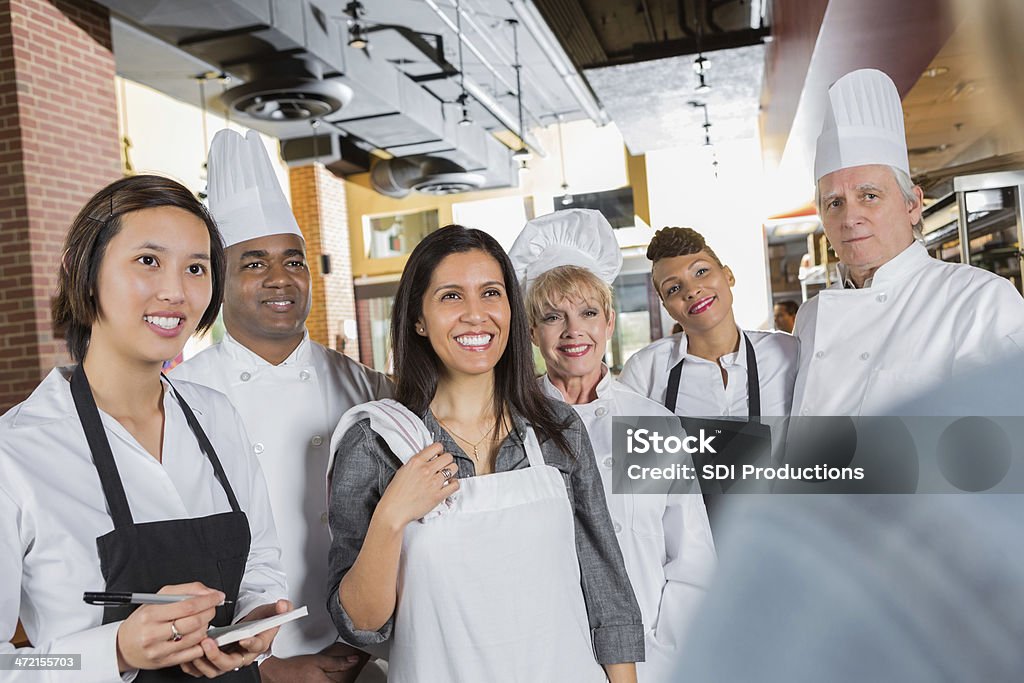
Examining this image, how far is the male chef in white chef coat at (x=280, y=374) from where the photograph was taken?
5.59 feet

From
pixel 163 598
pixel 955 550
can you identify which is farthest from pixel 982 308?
pixel 163 598

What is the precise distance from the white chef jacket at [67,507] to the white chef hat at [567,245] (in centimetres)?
83

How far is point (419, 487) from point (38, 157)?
378 cm

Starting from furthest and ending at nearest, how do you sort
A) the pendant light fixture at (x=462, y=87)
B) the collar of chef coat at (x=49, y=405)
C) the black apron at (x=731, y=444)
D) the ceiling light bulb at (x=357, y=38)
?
the ceiling light bulb at (x=357, y=38)
the pendant light fixture at (x=462, y=87)
the black apron at (x=731, y=444)
the collar of chef coat at (x=49, y=405)

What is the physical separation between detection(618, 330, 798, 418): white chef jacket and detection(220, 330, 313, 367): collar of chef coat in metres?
0.80

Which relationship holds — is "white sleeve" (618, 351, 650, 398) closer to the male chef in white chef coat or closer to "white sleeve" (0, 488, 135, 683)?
the male chef in white chef coat

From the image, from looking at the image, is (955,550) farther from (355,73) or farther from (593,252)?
(355,73)

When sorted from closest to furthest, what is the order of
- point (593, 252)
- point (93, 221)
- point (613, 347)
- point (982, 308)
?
point (93, 221)
point (982, 308)
point (593, 252)
point (613, 347)

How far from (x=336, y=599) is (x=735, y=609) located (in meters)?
0.80

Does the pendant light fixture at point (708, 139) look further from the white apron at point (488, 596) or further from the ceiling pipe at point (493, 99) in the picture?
the white apron at point (488, 596)

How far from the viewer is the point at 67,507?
1005mm

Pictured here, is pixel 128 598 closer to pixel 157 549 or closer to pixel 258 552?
pixel 157 549

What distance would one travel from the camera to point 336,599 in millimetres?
1268

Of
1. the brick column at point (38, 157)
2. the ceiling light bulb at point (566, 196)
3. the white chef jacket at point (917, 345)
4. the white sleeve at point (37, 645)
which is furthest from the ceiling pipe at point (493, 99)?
the brick column at point (38, 157)
